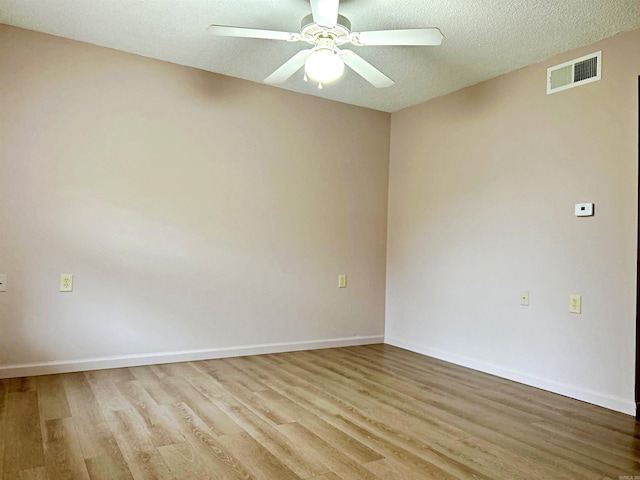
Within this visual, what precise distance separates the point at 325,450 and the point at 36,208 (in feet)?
8.15

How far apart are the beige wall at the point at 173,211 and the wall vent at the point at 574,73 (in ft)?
5.71

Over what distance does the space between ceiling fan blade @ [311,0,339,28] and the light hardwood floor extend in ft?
6.73

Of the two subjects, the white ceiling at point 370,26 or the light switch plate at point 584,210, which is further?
the light switch plate at point 584,210

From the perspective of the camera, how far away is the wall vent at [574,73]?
2.96m

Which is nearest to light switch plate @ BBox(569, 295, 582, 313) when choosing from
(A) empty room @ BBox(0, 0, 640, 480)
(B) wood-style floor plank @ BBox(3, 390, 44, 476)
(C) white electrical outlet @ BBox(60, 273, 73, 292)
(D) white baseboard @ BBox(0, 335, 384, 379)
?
(A) empty room @ BBox(0, 0, 640, 480)

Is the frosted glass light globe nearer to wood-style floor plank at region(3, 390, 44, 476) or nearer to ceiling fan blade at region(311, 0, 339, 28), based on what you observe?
ceiling fan blade at region(311, 0, 339, 28)

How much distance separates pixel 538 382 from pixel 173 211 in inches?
116

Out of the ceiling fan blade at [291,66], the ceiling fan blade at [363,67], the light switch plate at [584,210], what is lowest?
the light switch plate at [584,210]

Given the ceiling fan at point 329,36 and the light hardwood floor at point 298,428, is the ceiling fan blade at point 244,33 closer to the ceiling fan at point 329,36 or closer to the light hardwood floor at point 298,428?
Result: the ceiling fan at point 329,36

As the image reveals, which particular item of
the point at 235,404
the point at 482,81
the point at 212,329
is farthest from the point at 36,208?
the point at 482,81

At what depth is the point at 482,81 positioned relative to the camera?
3.72 metres

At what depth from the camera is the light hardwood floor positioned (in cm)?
192

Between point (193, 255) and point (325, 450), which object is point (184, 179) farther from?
point (325, 450)

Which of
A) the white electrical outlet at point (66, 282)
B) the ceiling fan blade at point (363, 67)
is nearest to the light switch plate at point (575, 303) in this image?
the ceiling fan blade at point (363, 67)
